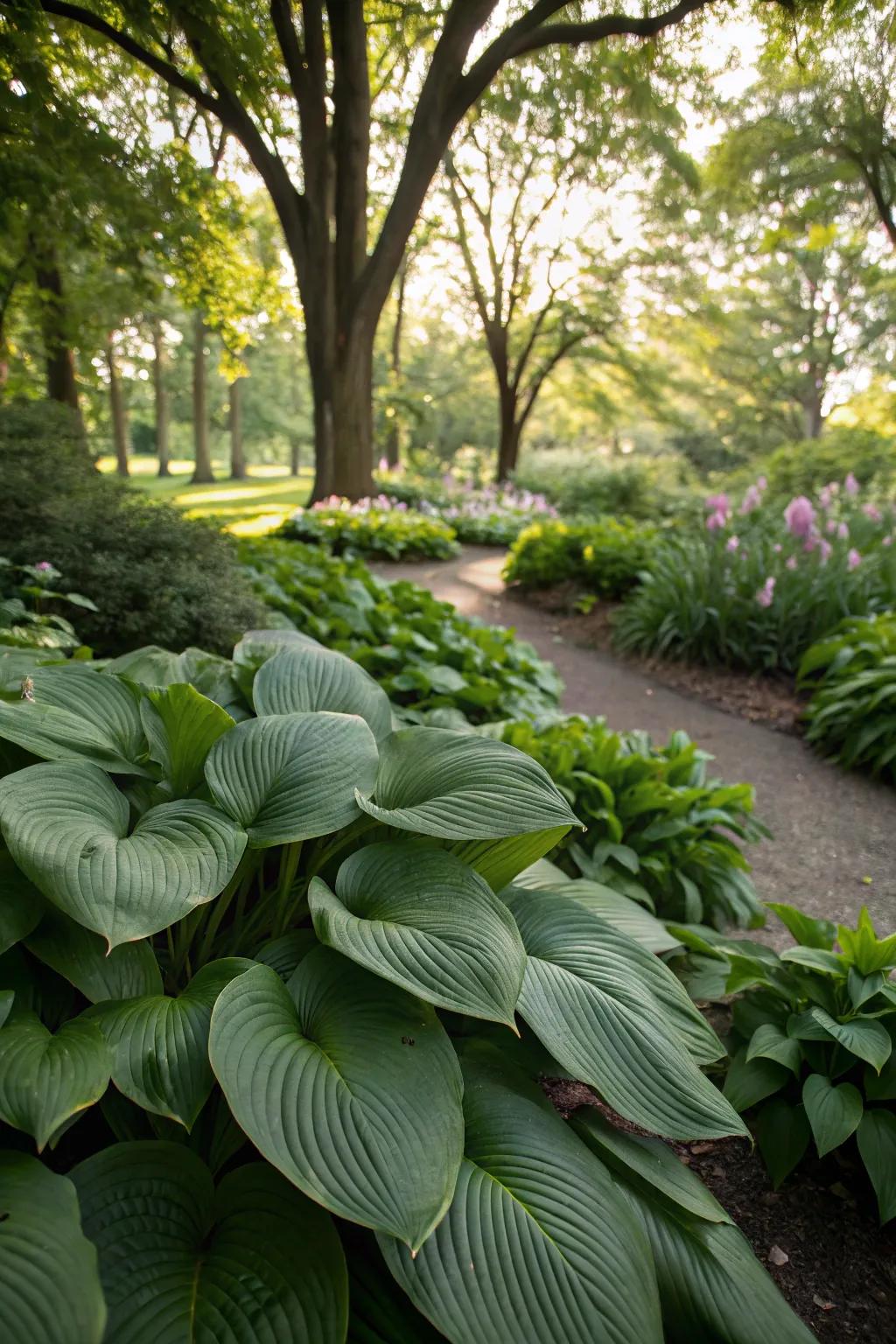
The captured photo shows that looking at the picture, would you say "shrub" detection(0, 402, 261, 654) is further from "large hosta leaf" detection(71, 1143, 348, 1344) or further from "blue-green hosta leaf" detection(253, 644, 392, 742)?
"large hosta leaf" detection(71, 1143, 348, 1344)

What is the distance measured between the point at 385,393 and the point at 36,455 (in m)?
13.6

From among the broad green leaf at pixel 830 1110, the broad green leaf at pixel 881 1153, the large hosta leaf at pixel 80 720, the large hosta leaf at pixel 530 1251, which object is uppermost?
the large hosta leaf at pixel 80 720

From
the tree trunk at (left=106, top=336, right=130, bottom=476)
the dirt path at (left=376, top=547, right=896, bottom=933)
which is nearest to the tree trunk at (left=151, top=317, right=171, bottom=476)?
the tree trunk at (left=106, top=336, right=130, bottom=476)

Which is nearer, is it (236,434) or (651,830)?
(651,830)

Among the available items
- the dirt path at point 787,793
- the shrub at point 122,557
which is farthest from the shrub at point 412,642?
the dirt path at point 787,793

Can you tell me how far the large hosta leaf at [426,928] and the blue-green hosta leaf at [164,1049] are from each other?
23cm

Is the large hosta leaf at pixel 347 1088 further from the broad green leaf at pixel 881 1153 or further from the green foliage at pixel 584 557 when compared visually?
the green foliage at pixel 584 557

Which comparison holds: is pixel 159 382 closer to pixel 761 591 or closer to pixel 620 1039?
pixel 761 591

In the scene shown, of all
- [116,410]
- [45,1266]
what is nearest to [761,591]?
[45,1266]

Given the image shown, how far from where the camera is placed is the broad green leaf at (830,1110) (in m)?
1.46

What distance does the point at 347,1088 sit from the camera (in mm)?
1049

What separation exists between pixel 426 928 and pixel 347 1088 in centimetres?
26

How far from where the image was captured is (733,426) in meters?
26.9

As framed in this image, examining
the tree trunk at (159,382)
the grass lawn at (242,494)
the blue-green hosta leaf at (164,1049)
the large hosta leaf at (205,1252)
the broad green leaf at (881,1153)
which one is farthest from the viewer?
the tree trunk at (159,382)
